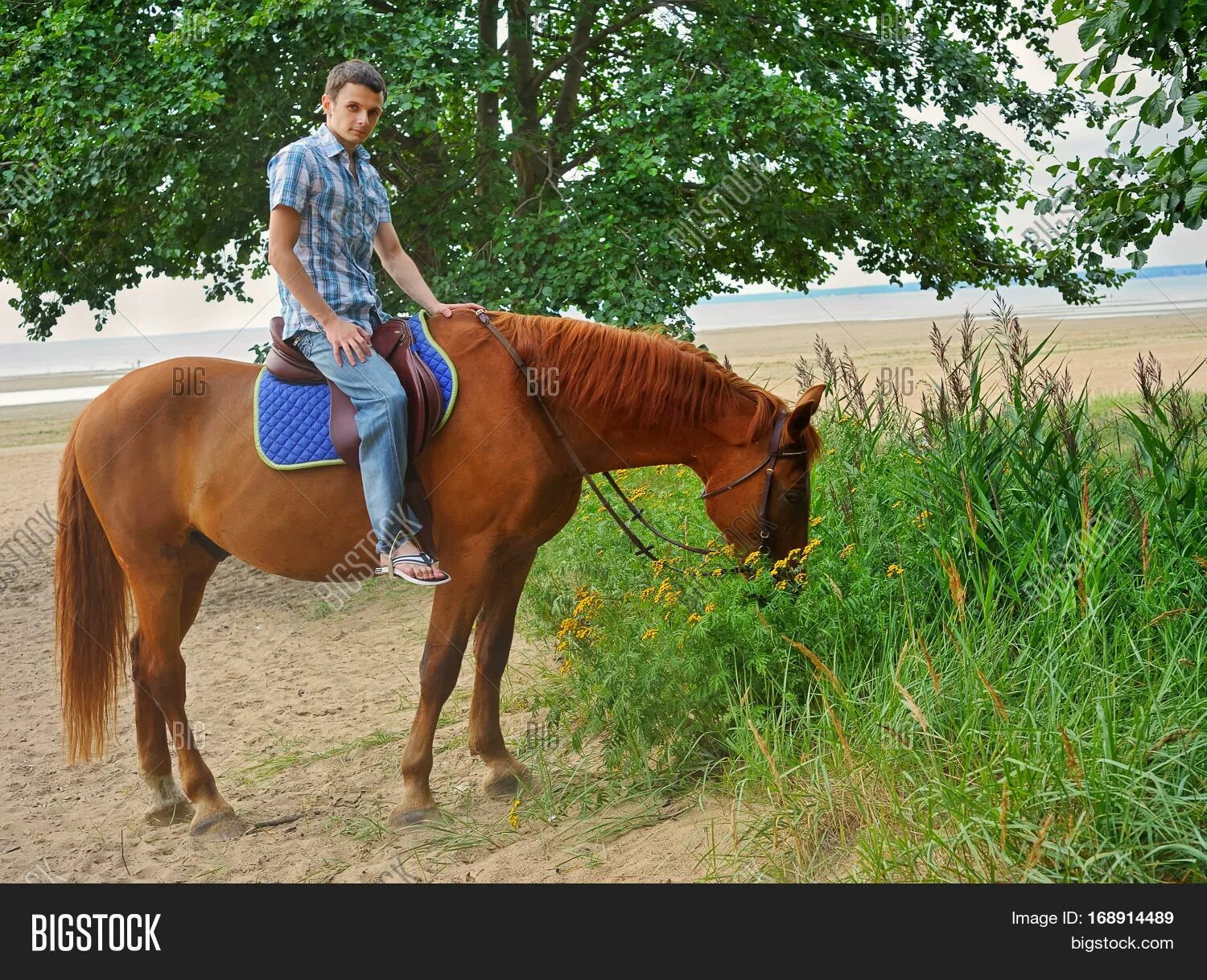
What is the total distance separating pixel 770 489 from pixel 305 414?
6.49ft

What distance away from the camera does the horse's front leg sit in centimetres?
438

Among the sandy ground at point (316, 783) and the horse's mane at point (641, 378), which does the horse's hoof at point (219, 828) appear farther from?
the horse's mane at point (641, 378)

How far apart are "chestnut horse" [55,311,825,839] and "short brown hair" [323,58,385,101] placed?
0.99 meters

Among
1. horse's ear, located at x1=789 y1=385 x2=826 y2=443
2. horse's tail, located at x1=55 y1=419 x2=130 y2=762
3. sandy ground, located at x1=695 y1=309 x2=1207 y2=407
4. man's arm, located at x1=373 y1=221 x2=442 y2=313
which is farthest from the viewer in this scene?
sandy ground, located at x1=695 y1=309 x2=1207 y2=407

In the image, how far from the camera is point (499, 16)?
9383 mm

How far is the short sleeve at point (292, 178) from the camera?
13.7ft

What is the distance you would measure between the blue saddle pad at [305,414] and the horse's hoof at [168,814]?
6.17 ft

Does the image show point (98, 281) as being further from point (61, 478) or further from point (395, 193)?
point (61, 478)

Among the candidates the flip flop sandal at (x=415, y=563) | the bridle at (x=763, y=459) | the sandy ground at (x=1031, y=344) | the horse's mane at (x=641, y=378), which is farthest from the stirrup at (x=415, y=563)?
the sandy ground at (x=1031, y=344)

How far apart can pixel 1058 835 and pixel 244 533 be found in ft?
11.1

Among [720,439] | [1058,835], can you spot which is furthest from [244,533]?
[1058,835]

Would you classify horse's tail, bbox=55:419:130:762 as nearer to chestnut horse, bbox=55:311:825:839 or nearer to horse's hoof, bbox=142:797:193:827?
chestnut horse, bbox=55:311:825:839

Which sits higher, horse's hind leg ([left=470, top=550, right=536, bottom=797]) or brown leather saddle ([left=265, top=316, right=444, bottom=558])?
brown leather saddle ([left=265, top=316, right=444, bottom=558])

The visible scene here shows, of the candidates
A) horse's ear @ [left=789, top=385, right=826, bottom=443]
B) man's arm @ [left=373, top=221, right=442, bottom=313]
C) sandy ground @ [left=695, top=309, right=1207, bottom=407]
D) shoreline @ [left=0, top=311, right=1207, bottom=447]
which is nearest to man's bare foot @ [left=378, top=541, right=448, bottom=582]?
man's arm @ [left=373, top=221, right=442, bottom=313]
